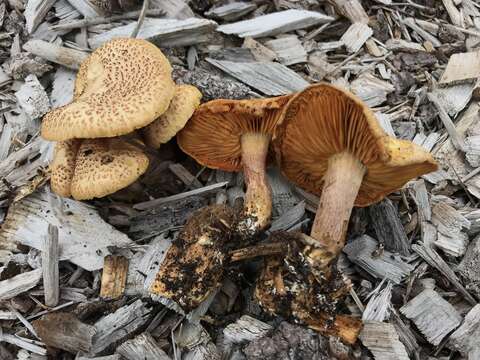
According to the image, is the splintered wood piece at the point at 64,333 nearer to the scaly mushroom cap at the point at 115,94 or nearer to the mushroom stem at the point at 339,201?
the scaly mushroom cap at the point at 115,94

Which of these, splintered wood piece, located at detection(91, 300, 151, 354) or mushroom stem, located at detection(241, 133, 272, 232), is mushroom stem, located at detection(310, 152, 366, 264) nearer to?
mushroom stem, located at detection(241, 133, 272, 232)

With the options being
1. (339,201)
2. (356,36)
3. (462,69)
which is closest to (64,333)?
(339,201)

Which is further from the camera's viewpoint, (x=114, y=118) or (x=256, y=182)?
(x=256, y=182)

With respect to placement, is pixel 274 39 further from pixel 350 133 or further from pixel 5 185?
pixel 5 185

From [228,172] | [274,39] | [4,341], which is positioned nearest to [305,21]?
[274,39]

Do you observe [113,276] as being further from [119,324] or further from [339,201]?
[339,201]

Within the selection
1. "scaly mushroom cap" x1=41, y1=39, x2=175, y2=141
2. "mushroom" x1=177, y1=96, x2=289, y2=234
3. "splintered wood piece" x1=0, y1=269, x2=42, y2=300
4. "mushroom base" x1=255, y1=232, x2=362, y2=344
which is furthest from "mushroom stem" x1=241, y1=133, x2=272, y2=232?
"splintered wood piece" x1=0, y1=269, x2=42, y2=300
